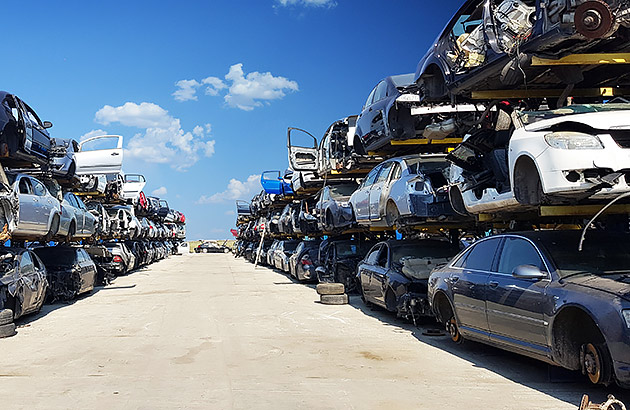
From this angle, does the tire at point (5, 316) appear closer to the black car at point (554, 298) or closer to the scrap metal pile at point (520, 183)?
the scrap metal pile at point (520, 183)

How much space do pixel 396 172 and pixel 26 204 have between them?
23.6 feet

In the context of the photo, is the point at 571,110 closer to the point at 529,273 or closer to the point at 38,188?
the point at 529,273

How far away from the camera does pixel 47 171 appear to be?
1492 cm

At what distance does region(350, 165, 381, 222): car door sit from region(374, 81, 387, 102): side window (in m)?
1.42

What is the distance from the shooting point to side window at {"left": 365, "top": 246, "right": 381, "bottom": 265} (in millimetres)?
12039

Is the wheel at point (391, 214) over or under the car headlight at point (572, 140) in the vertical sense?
under

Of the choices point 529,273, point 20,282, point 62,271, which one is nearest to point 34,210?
point 62,271

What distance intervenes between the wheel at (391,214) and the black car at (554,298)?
4493 mm

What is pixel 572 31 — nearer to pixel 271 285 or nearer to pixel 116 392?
pixel 116 392

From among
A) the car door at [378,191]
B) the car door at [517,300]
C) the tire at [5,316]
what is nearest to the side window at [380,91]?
the car door at [378,191]

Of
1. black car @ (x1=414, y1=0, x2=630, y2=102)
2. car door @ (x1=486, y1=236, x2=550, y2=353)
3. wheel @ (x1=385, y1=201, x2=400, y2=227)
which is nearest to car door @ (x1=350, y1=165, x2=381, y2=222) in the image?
wheel @ (x1=385, y1=201, x2=400, y2=227)

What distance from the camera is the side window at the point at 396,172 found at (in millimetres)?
12100

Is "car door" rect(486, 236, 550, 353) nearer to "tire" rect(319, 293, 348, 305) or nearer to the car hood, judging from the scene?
the car hood

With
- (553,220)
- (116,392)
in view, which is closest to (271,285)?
(553,220)
